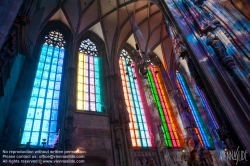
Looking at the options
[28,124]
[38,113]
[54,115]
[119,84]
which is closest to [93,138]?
[54,115]

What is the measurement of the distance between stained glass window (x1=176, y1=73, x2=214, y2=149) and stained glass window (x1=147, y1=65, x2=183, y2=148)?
7.93ft

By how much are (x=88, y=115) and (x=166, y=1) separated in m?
7.53

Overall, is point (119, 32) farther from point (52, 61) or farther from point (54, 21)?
point (52, 61)

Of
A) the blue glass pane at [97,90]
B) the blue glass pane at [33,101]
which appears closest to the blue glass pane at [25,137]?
the blue glass pane at [33,101]

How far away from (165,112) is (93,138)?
22.4 ft

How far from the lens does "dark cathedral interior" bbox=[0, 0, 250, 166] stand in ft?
14.0

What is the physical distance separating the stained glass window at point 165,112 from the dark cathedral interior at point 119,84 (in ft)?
0.31

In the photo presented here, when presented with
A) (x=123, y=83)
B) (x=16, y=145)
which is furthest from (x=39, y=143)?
(x=123, y=83)

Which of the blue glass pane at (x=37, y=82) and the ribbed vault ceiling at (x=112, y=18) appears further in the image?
the ribbed vault ceiling at (x=112, y=18)

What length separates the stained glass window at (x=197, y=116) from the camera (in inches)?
515

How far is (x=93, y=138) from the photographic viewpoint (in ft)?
30.0

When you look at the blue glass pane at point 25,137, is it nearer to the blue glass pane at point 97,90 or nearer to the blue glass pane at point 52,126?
the blue glass pane at point 52,126

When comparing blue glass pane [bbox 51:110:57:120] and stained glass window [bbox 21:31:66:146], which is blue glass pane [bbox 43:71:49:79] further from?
blue glass pane [bbox 51:110:57:120]

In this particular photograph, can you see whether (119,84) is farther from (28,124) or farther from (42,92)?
(28,124)
